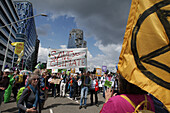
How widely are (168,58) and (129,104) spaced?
1.68 feet

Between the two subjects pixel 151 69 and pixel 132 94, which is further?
pixel 132 94

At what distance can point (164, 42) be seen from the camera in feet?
2.84

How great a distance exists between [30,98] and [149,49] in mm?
2728

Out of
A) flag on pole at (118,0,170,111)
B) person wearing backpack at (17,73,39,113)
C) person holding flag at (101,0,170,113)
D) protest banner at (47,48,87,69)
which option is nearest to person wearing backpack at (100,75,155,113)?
Answer: person holding flag at (101,0,170,113)

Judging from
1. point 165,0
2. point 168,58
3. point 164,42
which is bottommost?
point 168,58

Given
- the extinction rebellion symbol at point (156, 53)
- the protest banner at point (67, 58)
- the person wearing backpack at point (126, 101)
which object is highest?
the protest banner at point (67, 58)

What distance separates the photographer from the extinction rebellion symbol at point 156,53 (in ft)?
2.80

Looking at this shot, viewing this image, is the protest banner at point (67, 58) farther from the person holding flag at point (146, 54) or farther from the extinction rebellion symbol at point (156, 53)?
the extinction rebellion symbol at point (156, 53)

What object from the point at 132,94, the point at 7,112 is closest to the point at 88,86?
the point at 7,112

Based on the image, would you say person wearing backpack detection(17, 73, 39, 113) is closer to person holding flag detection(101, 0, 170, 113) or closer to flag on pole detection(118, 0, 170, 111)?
person holding flag detection(101, 0, 170, 113)

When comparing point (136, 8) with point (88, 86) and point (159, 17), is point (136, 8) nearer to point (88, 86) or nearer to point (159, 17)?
point (159, 17)

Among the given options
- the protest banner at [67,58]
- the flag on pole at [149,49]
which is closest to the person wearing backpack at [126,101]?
the flag on pole at [149,49]

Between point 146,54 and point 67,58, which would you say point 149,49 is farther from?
point 67,58

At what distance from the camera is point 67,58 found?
215 inches
